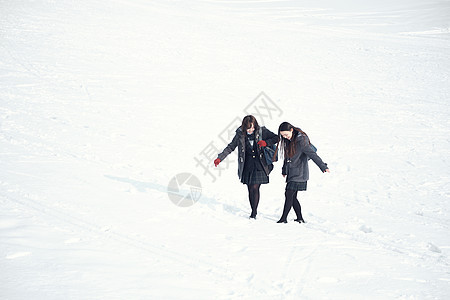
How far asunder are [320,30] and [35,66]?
61.6ft

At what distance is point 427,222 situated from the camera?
6.32 m

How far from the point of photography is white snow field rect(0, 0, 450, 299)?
3.90 m

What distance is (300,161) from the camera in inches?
215

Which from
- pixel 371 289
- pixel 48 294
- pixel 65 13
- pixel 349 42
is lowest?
pixel 48 294

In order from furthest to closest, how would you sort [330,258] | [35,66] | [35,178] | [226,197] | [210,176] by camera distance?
Result: [35,66] < [210,176] < [226,197] < [35,178] < [330,258]

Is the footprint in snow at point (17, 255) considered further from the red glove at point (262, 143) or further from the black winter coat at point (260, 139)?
the red glove at point (262, 143)

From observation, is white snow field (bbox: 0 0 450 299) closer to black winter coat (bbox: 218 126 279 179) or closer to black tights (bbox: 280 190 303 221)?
black tights (bbox: 280 190 303 221)

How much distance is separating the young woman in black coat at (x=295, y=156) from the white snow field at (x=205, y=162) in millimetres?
586

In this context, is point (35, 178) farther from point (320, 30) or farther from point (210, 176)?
point (320, 30)

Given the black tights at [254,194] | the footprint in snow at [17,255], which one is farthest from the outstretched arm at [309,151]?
the footprint in snow at [17,255]

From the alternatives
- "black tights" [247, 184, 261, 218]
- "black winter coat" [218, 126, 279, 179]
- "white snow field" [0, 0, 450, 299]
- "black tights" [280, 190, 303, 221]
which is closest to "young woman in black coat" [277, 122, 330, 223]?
"black tights" [280, 190, 303, 221]

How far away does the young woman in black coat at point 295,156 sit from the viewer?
5.35 m

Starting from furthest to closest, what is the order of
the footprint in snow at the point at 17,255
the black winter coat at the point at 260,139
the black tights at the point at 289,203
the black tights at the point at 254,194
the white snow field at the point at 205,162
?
1. the black tights at the point at 254,194
2. the black winter coat at the point at 260,139
3. the black tights at the point at 289,203
4. the white snow field at the point at 205,162
5. the footprint in snow at the point at 17,255

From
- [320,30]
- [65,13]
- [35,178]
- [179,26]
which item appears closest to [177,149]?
[35,178]
